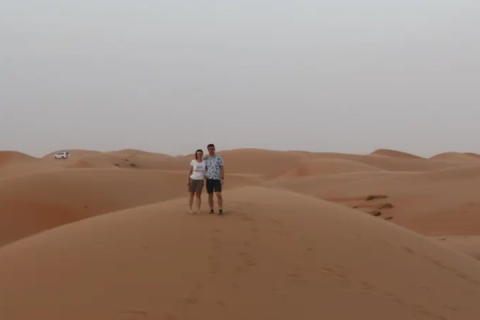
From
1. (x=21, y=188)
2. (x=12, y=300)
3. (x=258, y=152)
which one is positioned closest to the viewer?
(x=12, y=300)

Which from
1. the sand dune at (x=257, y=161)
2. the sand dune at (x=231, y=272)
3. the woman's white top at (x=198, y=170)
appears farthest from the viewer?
the sand dune at (x=257, y=161)

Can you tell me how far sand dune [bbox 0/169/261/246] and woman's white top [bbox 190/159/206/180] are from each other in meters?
7.10

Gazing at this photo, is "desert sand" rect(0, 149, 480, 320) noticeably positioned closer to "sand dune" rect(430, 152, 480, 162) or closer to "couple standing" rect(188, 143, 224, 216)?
"couple standing" rect(188, 143, 224, 216)

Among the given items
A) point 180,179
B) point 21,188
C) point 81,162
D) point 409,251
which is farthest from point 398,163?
point 409,251

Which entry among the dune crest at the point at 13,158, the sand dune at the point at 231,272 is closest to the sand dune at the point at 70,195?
the sand dune at the point at 231,272

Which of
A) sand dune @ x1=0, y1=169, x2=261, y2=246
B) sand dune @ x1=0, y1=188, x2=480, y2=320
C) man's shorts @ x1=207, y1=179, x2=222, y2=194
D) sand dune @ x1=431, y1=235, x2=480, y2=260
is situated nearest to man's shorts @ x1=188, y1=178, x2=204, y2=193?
man's shorts @ x1=207, y1=179, x2=222, y2=194

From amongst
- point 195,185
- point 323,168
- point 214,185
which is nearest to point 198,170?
point 195,185

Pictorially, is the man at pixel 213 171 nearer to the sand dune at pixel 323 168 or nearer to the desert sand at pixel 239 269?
the desert sand at pixel 239 269

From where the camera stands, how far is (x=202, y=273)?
5.66 metres

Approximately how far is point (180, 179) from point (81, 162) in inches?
661

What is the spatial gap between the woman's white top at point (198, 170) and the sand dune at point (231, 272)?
841mm

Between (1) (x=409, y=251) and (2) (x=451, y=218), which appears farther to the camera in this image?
(2) (x=451, y=218)

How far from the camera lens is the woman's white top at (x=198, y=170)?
8797 millimetres

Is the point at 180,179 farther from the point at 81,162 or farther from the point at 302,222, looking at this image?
the point at 81,162
